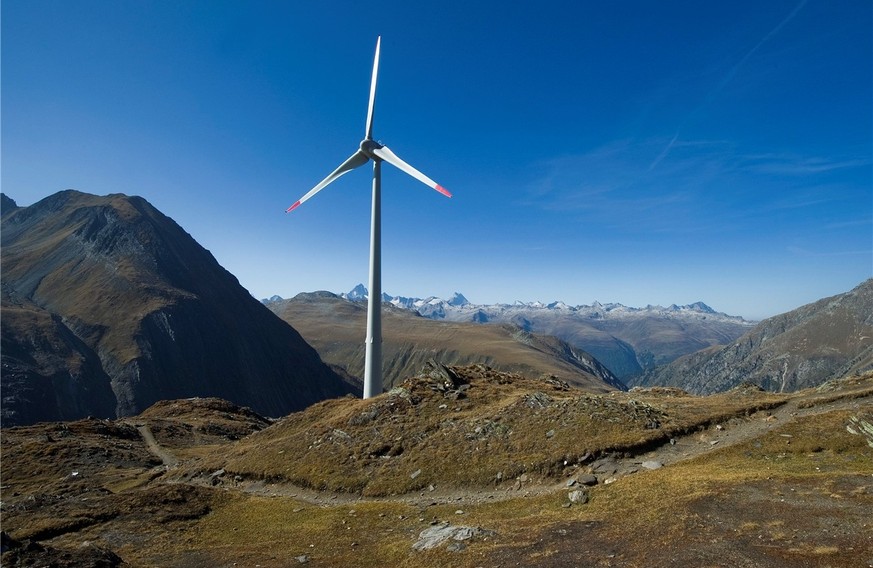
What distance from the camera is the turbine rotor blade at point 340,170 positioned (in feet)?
237

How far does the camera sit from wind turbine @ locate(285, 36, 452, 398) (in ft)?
213

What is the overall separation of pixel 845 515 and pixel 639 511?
10.6 m

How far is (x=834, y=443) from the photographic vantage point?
4041 cm

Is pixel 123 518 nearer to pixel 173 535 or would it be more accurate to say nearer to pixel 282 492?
pixel 173 535

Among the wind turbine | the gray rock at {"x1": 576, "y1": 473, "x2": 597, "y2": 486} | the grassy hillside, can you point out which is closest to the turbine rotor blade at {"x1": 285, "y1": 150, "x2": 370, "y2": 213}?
the wind turbine

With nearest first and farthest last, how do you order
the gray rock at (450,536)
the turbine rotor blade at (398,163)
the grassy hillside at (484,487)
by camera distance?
the grassy hillside at (484,487), the gray rock at (450,536), the turbine rotor blade at (398,163)

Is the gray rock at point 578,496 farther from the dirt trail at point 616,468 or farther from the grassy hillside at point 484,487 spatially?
the dirt trail at point 616,468

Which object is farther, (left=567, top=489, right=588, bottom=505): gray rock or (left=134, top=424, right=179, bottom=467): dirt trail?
(left=134, top=424, right=179, bottom=467): dirt trail

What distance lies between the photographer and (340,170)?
74.0 meters

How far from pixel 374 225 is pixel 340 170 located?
1459 cm

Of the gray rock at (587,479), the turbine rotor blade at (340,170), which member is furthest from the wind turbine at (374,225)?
the gray rock at (587,479)

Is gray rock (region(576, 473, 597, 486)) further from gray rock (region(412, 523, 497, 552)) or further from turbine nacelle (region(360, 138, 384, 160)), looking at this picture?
turbine nacelle (region(360, 138, 384, 160))

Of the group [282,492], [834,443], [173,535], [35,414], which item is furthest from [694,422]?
[35,414]

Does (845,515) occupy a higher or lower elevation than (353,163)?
lower
